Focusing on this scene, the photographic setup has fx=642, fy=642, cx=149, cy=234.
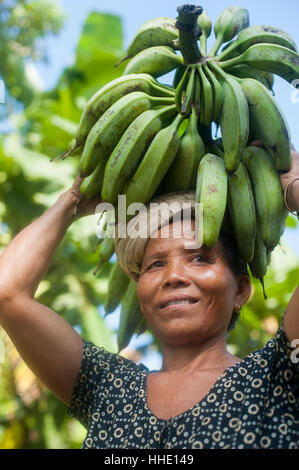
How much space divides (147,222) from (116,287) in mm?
375

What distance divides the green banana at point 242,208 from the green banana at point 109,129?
1.18 ft

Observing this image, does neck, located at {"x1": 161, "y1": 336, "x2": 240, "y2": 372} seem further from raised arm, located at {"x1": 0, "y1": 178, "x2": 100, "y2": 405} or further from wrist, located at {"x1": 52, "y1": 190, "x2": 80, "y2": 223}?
wrist, located at {"x1": 52, "y1": 190, "x2": 80, "y2": 223}

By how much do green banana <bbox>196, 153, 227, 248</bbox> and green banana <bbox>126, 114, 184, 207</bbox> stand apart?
0.13m

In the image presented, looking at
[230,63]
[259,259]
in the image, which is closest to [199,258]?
[259,259]

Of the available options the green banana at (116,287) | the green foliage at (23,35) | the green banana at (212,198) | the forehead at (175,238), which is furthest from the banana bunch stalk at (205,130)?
the green foliage at (23,35)

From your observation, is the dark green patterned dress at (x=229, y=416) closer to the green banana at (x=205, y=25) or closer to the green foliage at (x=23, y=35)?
the green banana at (x=205, y=25)

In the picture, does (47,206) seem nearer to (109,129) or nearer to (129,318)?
(129,318)

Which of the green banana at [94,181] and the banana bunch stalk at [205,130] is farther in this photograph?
the green banana at [94,181]

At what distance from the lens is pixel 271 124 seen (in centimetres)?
184

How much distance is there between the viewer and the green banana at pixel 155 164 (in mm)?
1876

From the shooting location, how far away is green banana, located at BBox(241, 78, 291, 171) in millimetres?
1835

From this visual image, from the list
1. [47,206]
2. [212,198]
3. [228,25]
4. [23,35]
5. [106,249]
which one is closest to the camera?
[212,198]

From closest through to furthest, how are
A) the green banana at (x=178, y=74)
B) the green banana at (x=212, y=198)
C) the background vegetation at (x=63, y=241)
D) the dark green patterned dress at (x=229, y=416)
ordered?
the dark green patterned dress at (x=229, y=416), the green banana at (x=212, y=198), the green banana at (x=178, y=74), the background vegetation at (x=63, y=241)

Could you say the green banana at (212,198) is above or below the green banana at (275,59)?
below
